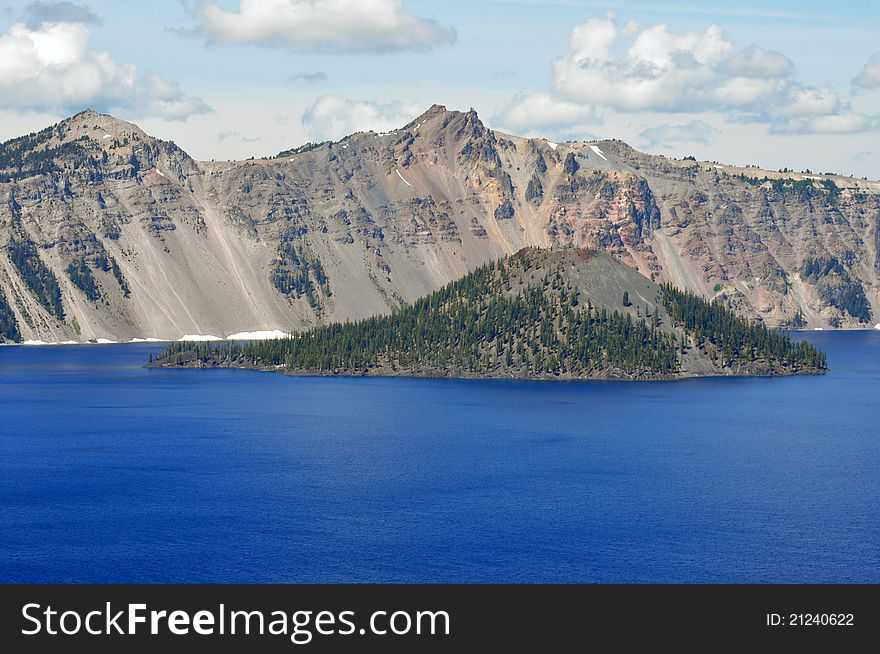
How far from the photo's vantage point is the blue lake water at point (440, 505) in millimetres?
101938

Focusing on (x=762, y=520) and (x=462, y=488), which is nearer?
(x=762, y=520)

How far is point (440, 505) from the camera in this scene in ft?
424

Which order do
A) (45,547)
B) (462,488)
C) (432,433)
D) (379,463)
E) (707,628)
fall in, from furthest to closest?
(432,433)
(379,463)
(462,488)
(45,547)
(707,628)

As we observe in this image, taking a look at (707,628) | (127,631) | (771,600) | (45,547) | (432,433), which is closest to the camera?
(127,631)

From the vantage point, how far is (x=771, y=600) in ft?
289

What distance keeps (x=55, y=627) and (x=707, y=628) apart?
129ft

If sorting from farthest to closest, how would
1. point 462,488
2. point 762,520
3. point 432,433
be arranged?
point 432,433, point 462,488, point 762,520

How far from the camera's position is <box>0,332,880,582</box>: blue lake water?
102m

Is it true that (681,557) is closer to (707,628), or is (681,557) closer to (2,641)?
(707,628)

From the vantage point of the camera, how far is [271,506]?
128 m

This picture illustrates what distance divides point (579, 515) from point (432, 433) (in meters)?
68.4

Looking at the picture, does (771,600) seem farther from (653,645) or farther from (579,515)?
(579,515)

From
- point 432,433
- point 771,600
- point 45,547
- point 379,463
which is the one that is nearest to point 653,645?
point 771,600

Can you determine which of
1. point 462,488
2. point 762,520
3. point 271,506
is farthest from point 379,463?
point 762,520
